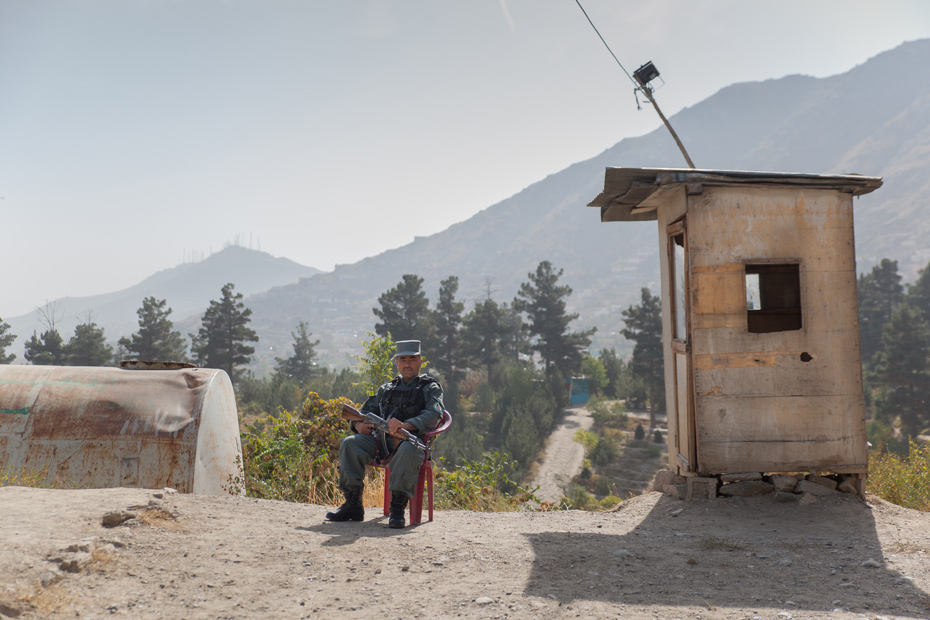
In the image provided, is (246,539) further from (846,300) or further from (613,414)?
(613,414)

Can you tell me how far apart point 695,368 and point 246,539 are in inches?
163

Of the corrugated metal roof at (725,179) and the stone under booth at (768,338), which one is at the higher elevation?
the corrugated metal roof at (725,179)

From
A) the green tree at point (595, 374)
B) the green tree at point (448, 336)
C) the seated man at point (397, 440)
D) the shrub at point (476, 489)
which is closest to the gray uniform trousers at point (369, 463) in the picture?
the seated man at point (397, 440)

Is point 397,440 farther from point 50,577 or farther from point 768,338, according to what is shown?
point 768,338

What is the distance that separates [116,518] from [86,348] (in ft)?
120

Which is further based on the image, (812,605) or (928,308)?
(928,308)

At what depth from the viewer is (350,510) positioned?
4695 millimetres

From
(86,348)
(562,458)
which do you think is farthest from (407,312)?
(86,348)

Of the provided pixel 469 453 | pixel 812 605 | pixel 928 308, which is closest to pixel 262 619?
pixel 812 605

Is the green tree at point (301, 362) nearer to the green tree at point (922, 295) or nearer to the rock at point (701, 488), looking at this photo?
the green tree at point (922, 295)

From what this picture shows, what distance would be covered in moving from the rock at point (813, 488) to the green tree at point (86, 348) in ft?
126

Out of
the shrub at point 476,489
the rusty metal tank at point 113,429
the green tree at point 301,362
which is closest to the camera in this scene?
the rusty metal tank at point 113,429

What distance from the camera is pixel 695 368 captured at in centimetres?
533

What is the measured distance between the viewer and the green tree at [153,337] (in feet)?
118
